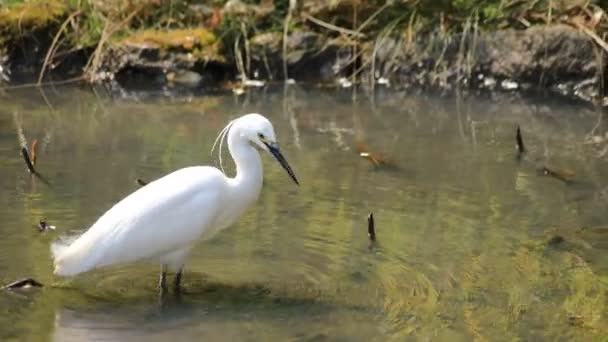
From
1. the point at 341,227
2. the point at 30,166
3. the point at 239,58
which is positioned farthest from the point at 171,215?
the point at 239,58

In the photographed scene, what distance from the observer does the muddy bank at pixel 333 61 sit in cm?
1165

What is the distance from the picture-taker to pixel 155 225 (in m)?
5.54

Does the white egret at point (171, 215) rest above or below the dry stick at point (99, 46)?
above

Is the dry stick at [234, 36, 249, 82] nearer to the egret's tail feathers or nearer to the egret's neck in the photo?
the egret's neck

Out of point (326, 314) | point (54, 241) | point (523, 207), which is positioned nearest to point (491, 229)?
point (523, 207)

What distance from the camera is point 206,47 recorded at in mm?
12164

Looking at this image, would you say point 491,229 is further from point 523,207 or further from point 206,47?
point 206,47

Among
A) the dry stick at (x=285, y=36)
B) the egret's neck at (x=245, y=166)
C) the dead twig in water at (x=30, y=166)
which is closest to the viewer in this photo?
the egret's neck at (x=245, y=166)

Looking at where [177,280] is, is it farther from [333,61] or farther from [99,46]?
[333,61]

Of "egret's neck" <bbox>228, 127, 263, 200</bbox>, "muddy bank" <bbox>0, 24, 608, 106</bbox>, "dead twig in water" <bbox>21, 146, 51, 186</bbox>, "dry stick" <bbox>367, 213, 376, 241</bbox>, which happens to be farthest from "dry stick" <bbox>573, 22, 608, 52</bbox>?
"egret's neck" <bbox>228, 127, 263, 200</bbox>

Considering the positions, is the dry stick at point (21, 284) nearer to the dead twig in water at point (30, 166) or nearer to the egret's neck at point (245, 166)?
the egret's neck at point (245, 166)

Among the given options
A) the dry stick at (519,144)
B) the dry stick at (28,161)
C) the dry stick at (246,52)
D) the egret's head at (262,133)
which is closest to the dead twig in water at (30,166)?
the dry stick at (28,161)

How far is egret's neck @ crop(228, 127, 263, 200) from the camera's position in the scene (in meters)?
5.62

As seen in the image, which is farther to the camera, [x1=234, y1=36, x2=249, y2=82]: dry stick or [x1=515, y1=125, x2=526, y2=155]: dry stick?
[x1=234, y1=36, x2=249, y2=82]: dry stick
